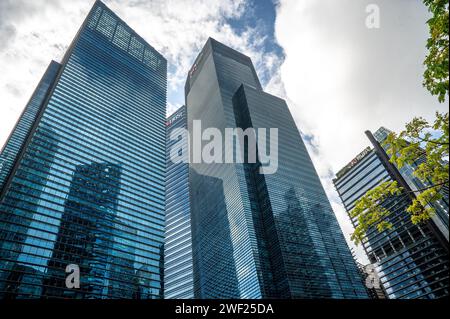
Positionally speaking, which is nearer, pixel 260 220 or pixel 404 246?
pixel 260 220

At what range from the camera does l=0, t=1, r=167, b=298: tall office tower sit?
7638 centimetres

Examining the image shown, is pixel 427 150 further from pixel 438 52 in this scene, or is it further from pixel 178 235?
pixel 178 235

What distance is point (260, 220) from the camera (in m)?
105

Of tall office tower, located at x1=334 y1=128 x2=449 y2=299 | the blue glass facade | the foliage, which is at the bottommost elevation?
the foliage

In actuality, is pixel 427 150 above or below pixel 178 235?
below

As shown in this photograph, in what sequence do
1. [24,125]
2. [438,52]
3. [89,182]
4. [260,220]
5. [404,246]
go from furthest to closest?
[24,125] → [404,246] → [260,220] → [89,182] → [438,52]

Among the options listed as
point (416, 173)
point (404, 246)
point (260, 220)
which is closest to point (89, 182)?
point (260, 220)

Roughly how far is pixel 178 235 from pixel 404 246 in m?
108

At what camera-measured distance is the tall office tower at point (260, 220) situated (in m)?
91.4

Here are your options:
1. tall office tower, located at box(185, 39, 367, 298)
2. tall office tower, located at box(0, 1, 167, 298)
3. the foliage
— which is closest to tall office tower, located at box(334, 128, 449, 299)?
tall office tower, located at box(185, 39, 367, 298)

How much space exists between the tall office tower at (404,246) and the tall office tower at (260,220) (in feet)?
65.6

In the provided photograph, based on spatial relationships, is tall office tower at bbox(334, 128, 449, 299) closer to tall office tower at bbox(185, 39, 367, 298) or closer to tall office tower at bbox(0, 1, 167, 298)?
tall office tower at bbox(185, 39, 367, 298)

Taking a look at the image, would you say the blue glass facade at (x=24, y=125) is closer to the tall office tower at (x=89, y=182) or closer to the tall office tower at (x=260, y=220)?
the tall office tower at (x=89, y=182)

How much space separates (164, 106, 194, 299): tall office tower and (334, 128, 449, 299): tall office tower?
82.9 meters
